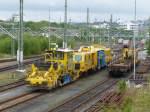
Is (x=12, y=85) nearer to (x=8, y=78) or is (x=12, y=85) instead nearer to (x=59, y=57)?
(x=59, y=57)

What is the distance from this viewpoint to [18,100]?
27719mm

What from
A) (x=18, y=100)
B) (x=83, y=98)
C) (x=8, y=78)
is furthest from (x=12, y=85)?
(x=83, y=98)

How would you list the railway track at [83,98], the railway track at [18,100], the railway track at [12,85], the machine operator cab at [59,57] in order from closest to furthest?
the railway track at [83,98]
the railway track at [18,100]
the railway track at [12,85]
the machine operator cab at [59,57]

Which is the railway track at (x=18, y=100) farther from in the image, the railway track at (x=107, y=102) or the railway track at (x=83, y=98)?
the railway track at (x=107, y=102)

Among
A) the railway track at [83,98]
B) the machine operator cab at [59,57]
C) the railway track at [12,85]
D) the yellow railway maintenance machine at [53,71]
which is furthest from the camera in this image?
the machine operator cab at [59,57]

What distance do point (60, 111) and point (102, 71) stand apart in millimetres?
24149

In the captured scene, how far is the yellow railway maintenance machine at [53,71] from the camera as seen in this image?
30.9 m

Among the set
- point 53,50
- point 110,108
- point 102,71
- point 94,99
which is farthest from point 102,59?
point 110,108

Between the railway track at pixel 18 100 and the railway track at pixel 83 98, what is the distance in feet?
8.20

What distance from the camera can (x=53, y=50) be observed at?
34250 millimetres

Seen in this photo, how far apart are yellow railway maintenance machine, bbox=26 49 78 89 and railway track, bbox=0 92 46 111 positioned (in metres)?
0.80

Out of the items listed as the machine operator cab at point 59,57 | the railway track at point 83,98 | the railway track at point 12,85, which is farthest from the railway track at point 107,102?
the railway track at point 12,85

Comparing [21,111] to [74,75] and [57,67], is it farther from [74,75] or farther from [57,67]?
[74,75]

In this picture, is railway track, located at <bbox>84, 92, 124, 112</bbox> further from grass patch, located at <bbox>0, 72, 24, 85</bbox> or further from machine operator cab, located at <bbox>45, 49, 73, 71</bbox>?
grass patch, located at <bbox>0, 72, 24, 85</bbox>
